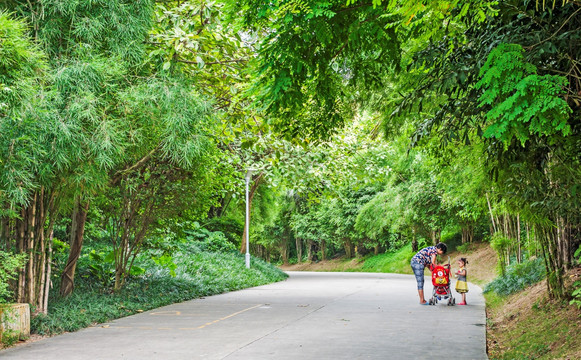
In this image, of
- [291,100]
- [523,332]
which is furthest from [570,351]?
[291,100]

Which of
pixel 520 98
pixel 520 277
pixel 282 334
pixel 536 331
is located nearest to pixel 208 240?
pixel 520 277

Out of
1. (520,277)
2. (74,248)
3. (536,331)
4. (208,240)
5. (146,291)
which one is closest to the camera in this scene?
(536,331)

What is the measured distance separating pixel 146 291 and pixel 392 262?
31121 millimetres

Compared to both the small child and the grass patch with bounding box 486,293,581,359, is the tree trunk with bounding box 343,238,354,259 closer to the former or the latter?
the small child

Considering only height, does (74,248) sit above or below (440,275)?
above

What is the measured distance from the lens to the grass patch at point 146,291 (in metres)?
10.7

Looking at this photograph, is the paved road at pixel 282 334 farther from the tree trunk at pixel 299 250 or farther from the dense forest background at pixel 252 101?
the tree trunk at pixel 299 250

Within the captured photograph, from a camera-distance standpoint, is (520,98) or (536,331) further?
(536,331)

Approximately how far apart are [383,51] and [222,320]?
6.50m

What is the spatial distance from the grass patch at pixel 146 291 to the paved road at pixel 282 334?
377 mm

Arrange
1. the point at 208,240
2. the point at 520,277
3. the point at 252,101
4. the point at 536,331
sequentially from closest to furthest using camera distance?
the point at 536,331 < the point at 252,101 < the point at 520,277 < the point at 208,240

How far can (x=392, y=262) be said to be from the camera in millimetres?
43719

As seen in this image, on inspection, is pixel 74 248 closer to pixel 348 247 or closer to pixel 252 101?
pixel 252 101

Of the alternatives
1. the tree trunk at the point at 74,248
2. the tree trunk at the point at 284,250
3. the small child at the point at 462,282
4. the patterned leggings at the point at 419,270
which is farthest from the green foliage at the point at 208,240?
the tree trunk at the point at 284,250
